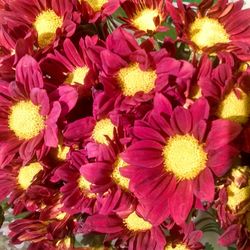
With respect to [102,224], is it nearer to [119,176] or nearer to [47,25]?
[119,176]

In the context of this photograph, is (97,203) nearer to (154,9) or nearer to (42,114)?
(42,114)

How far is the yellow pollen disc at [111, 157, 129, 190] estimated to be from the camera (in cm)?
44

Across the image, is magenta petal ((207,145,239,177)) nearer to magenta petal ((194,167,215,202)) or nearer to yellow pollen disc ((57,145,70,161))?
magenta petal ((194,167,215,202))

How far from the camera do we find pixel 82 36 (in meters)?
0.48

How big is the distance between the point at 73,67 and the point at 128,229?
161 millimetres

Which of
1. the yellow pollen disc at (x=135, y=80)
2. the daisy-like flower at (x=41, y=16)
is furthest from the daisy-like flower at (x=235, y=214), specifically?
the daisy-like flower at (x=41, y=16)

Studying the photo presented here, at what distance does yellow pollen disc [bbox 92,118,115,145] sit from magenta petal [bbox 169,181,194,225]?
0.07 metres

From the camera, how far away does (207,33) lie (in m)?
0.46

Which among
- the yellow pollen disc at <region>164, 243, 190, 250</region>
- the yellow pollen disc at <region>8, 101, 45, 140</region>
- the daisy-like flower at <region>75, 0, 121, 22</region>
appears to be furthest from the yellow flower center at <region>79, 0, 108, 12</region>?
the yellow pollen disc at <region>164, 243, 190, 250</region>

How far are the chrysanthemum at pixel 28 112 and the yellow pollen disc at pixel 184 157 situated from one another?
0.09 m

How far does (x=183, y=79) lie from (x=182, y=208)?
10 cm

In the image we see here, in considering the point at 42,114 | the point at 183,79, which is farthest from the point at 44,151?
the point at 183,79

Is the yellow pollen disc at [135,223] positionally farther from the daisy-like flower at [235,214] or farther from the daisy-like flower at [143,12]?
the daisy-like flower at [143,12]

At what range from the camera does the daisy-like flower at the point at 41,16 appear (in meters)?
0.48
